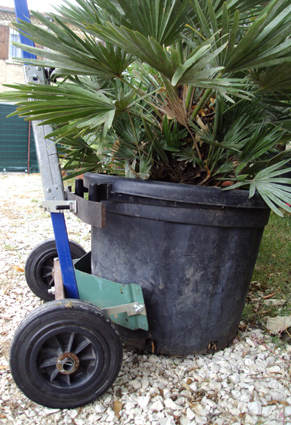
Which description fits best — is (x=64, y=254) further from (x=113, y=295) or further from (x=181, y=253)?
(x=181, y=253)

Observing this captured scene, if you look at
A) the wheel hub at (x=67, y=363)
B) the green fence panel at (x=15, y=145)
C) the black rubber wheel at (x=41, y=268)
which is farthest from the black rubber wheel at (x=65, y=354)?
the green fence panel at (x=15, y=145)

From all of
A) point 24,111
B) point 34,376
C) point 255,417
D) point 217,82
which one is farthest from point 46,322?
point 217,82

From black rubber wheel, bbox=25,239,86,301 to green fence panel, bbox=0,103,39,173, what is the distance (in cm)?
832

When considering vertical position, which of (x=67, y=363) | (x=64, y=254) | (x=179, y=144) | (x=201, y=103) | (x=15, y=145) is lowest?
(x=15, y=145)

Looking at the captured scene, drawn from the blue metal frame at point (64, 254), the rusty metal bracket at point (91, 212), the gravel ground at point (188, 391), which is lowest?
the gravel ground at point (188, 391)

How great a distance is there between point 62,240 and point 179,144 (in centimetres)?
59

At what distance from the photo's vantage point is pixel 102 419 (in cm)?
118

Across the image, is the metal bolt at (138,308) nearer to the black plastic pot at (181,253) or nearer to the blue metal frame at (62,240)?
the black plastic pot at (181,253)

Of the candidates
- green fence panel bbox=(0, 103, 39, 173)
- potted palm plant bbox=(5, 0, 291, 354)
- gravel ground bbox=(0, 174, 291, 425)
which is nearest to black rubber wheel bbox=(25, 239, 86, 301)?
gravel ground bbox=(0, 174, 291, 425)

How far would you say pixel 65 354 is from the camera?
116 cm

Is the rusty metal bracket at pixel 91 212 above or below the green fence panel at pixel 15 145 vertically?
above

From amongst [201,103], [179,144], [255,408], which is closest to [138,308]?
[255,408]

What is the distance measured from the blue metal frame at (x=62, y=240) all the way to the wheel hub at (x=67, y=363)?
24cm

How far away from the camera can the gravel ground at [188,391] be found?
1.19 meters
